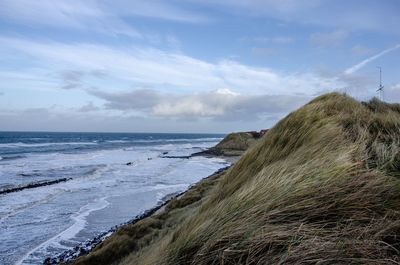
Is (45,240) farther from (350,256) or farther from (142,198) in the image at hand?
(350,256)

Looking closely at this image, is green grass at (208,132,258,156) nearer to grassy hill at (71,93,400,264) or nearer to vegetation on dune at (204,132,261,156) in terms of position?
vegetation on dune at (204,132,261,156)

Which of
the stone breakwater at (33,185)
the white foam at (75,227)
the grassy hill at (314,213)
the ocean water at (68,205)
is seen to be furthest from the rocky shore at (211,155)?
the stone breakwater at (33,185)

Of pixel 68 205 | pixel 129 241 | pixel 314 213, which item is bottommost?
pixel 68 205

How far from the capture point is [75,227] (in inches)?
508

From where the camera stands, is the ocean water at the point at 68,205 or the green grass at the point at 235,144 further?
the green grass at the point at 235,144

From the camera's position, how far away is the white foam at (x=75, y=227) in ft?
34.9

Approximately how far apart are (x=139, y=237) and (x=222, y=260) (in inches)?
258

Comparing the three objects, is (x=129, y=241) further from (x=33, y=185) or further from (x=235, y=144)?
(x=235, y=144)

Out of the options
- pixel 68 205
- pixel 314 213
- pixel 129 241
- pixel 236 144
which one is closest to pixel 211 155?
pixel 236 144

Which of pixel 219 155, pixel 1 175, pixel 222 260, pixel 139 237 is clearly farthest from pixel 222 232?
pixel 219 155

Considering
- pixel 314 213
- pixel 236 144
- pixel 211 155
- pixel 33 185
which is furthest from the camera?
pixel 236 144

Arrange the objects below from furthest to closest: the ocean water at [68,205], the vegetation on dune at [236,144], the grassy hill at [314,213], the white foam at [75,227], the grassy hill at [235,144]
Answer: the vegetation on dune at [236,144]
the grassy hill at [235,144]
the ocean water at [68,205]
the white foam at [75,227]
the grassy hill at [314,213]

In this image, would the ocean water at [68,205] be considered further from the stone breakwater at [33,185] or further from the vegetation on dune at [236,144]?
the vegetation on dune at [236,144]

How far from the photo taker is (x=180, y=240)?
143 inches
